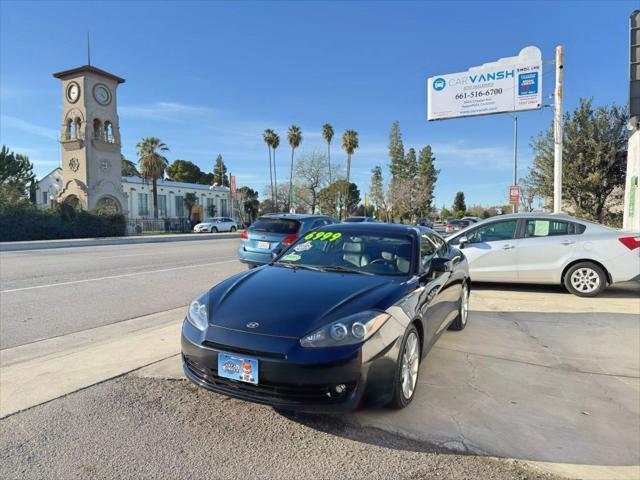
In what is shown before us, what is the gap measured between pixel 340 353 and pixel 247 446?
862 mm

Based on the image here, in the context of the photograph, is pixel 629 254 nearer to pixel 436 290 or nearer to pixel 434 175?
pixel 436 290

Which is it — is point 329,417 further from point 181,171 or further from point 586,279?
point 181,171

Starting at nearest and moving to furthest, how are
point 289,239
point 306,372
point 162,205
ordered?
point 306,372
point 289,239
point 162,205

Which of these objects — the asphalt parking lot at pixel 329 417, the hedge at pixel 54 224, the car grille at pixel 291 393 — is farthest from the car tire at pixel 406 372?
the hedge at pixel 54 224

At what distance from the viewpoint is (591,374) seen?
14.0 ft

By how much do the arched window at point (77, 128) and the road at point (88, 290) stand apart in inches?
1142

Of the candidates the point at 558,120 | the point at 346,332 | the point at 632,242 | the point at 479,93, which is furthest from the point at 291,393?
the point at 479,93

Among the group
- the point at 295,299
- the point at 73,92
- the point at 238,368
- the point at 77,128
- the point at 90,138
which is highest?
the point at 73,92

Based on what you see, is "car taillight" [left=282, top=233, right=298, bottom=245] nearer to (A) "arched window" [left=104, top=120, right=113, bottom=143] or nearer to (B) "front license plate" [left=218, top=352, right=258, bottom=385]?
(B) "front license plate" [left=218, top=352, right=258, bottom=385]

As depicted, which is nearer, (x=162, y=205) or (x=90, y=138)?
(x=90, y=138)

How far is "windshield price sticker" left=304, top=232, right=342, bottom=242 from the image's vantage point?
4590mm

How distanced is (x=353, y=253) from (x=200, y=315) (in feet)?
5.60

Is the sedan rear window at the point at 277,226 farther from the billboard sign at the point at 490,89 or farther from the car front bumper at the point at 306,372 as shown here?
the billboard sign at the point at 490,89

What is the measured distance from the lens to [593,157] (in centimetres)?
1930
